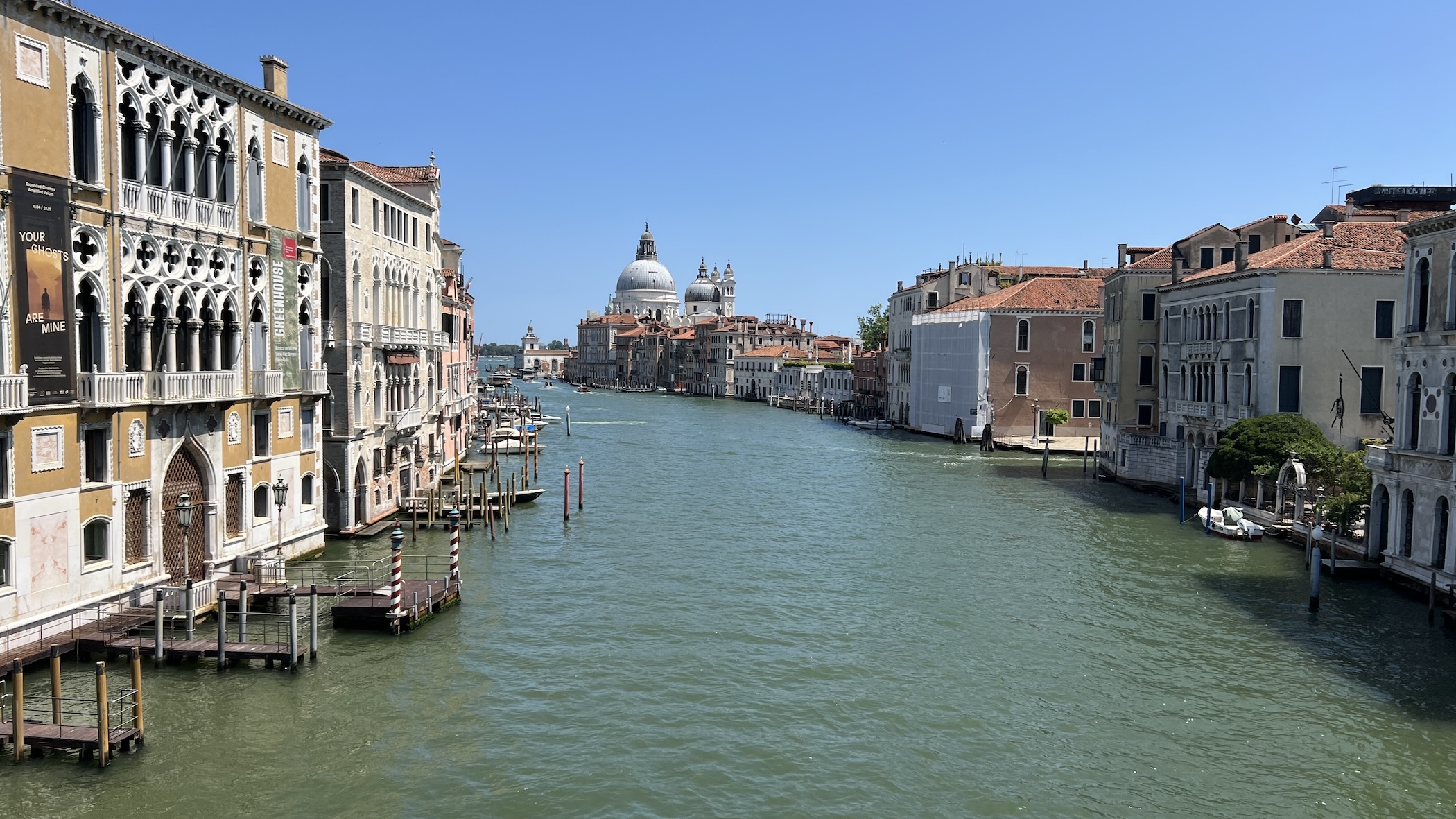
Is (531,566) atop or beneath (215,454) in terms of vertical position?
beneath

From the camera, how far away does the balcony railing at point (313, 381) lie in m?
19.8

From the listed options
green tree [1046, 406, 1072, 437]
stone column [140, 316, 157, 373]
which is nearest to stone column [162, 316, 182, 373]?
stone column [140, 316, 157, 373]

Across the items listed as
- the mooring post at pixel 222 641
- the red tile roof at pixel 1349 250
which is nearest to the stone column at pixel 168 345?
the mooring post at pixel 222 641

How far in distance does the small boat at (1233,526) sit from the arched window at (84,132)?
22810 millimetres

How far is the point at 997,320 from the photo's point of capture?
2000 inches

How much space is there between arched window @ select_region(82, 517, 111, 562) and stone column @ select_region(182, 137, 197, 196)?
4918 millimetres

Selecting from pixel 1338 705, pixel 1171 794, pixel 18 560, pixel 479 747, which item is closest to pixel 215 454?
pixel 18 560

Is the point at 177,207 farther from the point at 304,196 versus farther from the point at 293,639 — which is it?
the point at 293,639

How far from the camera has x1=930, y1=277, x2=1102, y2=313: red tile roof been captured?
165 feet

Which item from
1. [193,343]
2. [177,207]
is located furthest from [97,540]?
[177,207]

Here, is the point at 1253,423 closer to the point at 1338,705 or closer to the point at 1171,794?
the point at 1338,705

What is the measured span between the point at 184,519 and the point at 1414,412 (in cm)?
1950

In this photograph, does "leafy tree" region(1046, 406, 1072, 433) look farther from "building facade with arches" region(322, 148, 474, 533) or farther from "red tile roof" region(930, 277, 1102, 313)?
"building facade with arches" region(322, 148, 474, 533)

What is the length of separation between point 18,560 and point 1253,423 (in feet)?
79.9
